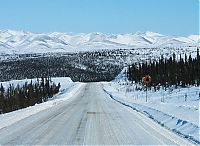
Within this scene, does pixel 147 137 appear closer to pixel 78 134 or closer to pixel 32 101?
pixel 78 134

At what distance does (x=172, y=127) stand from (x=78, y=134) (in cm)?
564

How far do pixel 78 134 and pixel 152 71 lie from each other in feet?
355

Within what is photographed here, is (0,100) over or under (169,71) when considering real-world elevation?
under

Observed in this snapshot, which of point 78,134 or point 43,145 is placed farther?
point 78,134

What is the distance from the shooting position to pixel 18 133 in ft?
58.3

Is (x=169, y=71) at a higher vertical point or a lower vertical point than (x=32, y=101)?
higher

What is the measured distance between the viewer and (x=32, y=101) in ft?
365

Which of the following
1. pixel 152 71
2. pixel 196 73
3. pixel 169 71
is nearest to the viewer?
pixel 196 73

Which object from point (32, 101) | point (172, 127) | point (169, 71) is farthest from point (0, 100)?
point (172, 127)

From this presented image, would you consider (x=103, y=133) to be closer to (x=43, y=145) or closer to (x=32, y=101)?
(x=43, y=145)

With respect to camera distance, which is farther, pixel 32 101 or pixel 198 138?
pixel 32 101

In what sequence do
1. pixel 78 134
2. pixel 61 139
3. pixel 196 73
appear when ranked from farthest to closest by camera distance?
pixel 196 73 → pixel 78 134 → pixel 61 139

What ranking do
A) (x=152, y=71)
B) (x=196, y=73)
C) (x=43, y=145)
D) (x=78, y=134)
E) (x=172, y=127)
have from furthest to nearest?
(x=152, y=71)
(x=196, y=73)
(x=172, y=127)
(x=78, y=134)
(x=43, y=145)

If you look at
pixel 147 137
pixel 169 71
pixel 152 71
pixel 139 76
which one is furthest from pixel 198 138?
pixel 139 76
